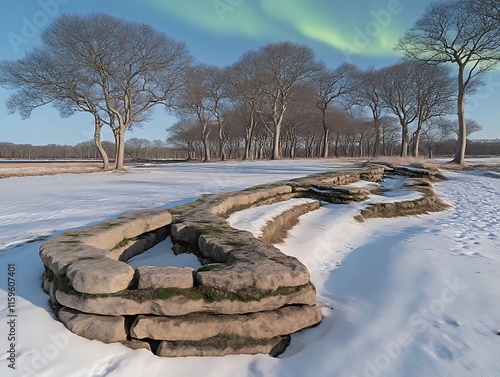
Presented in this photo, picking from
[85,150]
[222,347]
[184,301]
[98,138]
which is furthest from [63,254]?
[85,150]

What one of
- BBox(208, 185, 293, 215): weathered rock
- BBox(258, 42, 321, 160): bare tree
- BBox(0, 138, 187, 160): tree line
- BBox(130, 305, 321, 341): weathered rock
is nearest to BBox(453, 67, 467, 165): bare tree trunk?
BBox(258, 42, 321, 160): bare tree

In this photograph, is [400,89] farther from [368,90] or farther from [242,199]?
[242,199]

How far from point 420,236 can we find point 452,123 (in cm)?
5443

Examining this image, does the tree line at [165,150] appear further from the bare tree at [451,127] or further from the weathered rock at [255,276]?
the weathered rock at [255,276]

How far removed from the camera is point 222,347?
2.48 m

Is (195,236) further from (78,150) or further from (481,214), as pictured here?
(78,150)

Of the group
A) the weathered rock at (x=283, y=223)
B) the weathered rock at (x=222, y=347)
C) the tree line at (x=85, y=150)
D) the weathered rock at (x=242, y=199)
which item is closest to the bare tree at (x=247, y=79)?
the weathered rock at (x=242, y=199)

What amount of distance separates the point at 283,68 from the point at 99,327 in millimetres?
28851

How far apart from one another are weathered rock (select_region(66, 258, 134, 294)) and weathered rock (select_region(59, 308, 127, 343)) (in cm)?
22

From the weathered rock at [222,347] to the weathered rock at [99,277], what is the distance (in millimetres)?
654

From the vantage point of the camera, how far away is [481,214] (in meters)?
7.59

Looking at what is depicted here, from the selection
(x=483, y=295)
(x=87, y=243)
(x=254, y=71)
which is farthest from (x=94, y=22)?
(x=483, y=295)

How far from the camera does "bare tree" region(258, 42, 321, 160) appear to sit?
89.1ft

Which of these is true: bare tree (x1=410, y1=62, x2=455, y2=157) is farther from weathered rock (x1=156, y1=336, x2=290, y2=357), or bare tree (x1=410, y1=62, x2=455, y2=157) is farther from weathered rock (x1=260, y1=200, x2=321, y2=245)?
weathered rock (x1=156, y1=336, x2=290, y2=357)
